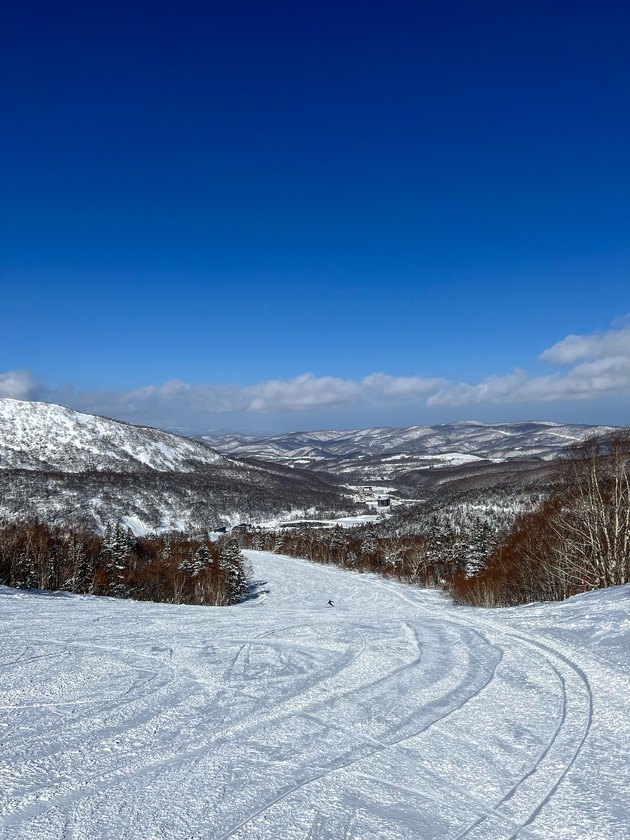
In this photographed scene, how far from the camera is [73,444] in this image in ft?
559

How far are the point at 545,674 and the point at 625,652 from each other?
1573 millimetres

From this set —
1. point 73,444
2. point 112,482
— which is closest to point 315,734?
point 112,482

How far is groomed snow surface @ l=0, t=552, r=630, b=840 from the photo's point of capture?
3658 millimetres

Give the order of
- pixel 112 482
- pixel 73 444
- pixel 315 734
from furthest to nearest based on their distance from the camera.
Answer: pixel 73 444 < pixel 112 482 < pixel 315 734

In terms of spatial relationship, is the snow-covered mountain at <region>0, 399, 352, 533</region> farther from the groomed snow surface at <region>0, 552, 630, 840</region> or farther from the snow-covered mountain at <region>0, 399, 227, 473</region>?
the groomed snow surface at <region>0, 552, 630, 840</region>

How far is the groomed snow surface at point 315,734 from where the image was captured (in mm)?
3658

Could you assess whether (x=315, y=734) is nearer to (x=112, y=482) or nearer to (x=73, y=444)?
(x=112, y=482)

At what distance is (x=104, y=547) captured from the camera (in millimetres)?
32219

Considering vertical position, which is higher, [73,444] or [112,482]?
[73,444]

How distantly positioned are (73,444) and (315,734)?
18486 centimetres

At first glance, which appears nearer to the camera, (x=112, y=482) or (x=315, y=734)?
(x=315, y=734)

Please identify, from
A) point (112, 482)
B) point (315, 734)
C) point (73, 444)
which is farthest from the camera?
point (73, 444)

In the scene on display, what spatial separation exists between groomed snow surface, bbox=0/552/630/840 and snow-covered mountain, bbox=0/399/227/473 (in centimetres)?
16067

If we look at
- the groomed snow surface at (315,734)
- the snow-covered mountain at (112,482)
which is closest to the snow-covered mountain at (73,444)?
the snow-covered mountain at (112,482)
